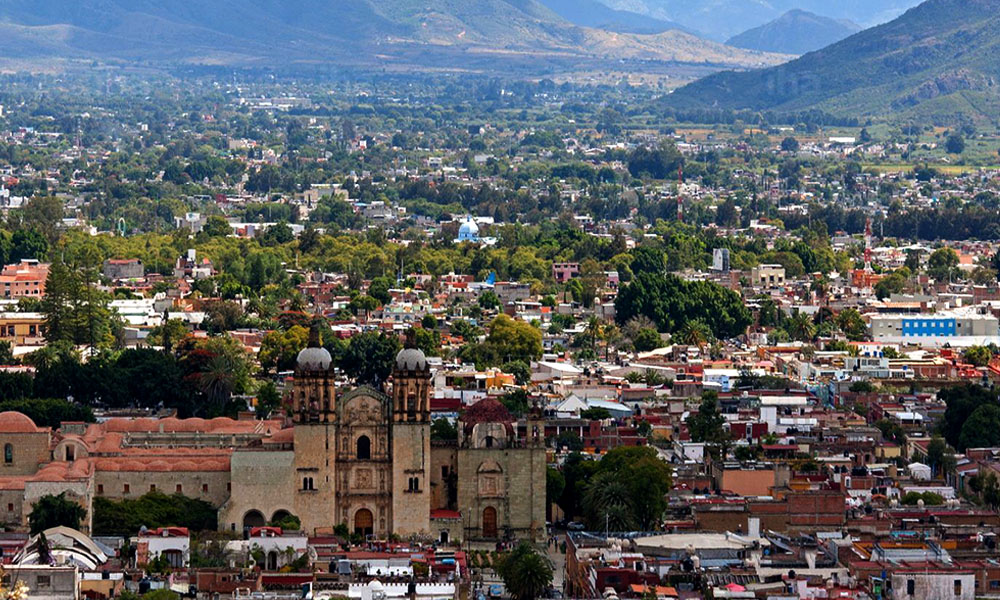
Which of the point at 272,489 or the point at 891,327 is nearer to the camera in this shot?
the point at 272,489

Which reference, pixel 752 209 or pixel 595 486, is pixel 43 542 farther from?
pixel 752 209

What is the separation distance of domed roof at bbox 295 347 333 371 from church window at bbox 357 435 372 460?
1.37 meters

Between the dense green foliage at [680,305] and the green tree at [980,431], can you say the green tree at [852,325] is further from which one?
the green tree at [980,431]

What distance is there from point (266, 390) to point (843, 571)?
22.0 meters

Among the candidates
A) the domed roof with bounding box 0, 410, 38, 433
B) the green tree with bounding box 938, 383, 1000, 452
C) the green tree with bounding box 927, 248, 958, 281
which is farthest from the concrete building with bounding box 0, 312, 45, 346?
the green tree with bounding box 927, 248, 958, 281

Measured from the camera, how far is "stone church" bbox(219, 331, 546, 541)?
48.6 metres

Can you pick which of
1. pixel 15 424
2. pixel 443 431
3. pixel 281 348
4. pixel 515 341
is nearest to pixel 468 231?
pixel 515 341

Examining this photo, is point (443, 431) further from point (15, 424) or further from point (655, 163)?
point (655, 163)

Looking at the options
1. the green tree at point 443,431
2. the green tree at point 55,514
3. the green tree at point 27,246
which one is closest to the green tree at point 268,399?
the green tree at point 443,431

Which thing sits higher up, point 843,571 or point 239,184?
point 239,184

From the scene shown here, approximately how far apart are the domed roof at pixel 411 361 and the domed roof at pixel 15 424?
6.22 m

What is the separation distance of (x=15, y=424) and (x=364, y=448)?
5.82 metres

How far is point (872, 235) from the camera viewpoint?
12594 cm

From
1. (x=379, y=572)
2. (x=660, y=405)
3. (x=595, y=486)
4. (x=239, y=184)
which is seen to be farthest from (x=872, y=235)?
(x=379, y=572)
